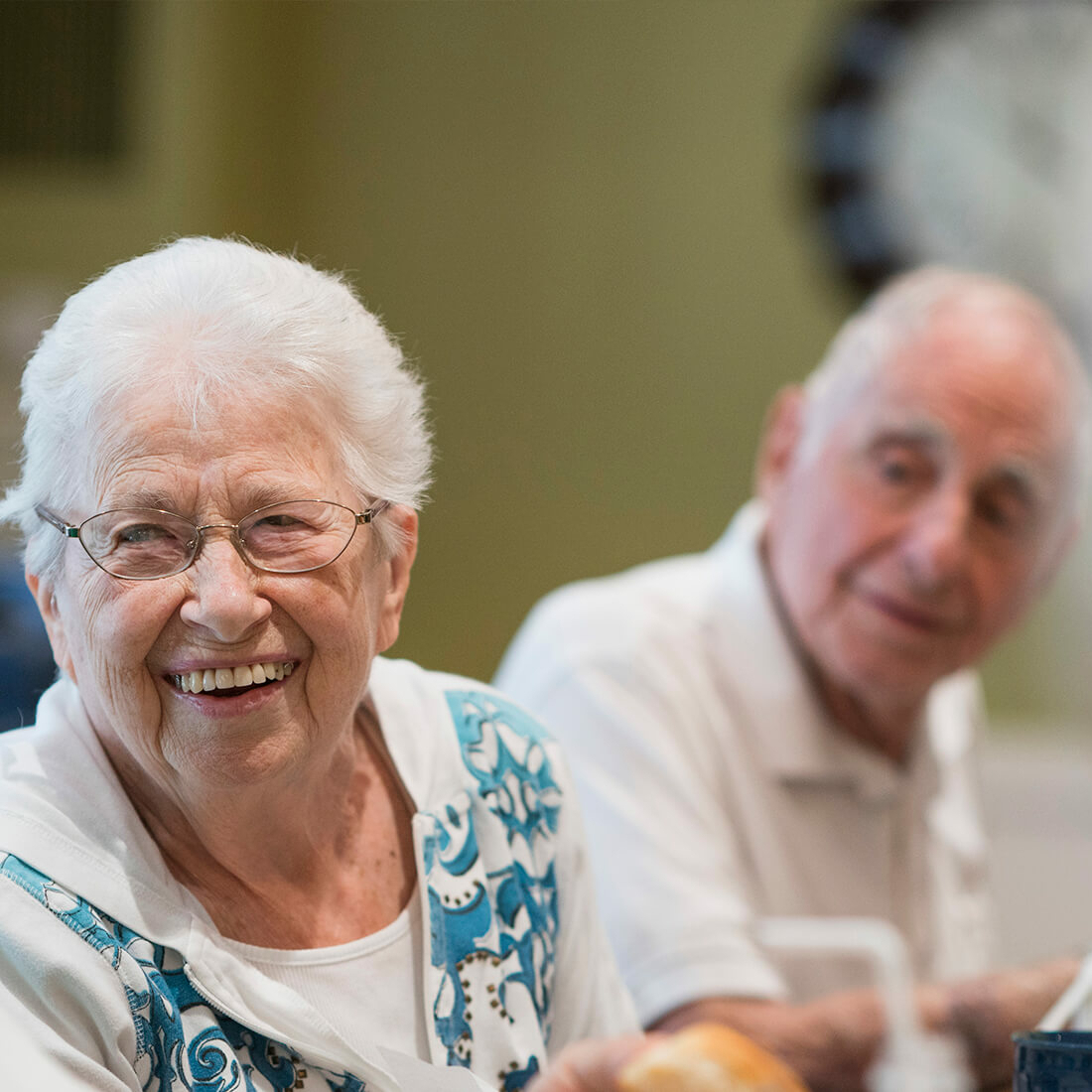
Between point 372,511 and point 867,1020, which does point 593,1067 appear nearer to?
point 372,511

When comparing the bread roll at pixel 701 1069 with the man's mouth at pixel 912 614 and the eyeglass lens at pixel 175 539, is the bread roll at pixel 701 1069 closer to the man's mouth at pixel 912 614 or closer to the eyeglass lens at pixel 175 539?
the eyeglass lens at pixel 175 539

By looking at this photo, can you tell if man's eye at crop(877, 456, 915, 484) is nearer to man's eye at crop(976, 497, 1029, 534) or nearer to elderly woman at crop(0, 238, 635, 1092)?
man's eye at crop(976, 497, 1029, 534)

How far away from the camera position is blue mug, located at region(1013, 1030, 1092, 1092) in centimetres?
81

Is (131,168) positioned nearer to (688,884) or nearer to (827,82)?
(827,82)

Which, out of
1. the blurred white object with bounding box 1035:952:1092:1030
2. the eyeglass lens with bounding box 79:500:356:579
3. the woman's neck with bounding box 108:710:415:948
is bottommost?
the blurred white object with bounding box 1035:952:1092:1030

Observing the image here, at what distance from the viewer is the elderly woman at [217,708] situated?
2.59 feet

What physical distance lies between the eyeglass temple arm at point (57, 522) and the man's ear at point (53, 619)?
39 millimetres

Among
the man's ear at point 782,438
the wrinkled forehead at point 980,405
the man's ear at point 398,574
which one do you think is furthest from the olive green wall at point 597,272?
the man's ear at point 398,574

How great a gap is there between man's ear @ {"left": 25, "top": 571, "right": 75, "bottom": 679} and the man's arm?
2.42 feet

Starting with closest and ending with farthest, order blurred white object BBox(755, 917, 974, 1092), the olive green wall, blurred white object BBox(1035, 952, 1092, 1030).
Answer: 1. blurred white object BBox(1035, 952, 1092, 1030)
2. blurred white object BBox(755, 917, 974, 1092)
3. the olive green wall

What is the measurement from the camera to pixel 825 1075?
1272 mm

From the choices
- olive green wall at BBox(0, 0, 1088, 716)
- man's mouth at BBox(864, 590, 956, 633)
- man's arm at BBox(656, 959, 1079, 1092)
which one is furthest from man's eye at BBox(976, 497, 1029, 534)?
olive green wall at BBox(0, 0, 1088, 716)

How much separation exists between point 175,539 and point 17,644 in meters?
0.76

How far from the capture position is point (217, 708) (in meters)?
0.81
